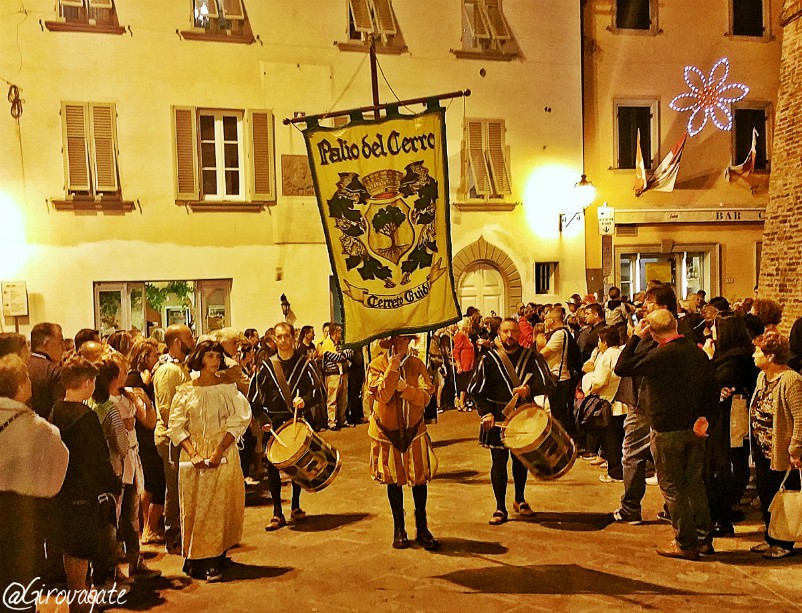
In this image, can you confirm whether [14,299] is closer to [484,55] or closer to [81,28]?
[81,28]

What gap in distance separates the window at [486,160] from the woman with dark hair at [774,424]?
11145mm

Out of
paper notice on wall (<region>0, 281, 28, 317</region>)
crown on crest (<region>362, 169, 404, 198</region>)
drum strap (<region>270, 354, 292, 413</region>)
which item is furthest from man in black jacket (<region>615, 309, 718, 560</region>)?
paper notice on wall (<region>0, 281, 28, 317</region>)

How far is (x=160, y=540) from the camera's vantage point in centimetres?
695

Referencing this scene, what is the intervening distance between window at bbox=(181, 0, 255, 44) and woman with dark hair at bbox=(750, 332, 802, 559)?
12.2m

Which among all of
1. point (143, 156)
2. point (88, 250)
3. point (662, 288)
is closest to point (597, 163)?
point (143, 156)

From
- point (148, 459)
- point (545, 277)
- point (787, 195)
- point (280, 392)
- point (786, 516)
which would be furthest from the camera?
point (545, 277)

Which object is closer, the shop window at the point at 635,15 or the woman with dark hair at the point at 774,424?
the woman with dark hair at the point at 774,424

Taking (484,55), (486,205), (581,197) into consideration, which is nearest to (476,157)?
(486,205)

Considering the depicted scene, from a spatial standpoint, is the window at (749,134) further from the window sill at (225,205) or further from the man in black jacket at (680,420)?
the man in black jacket at (680,420)

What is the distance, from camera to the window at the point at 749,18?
18.2 m

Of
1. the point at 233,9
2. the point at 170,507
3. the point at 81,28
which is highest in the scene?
the point at 233,9

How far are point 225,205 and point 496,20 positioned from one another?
273 inches

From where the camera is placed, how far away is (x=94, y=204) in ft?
47.6

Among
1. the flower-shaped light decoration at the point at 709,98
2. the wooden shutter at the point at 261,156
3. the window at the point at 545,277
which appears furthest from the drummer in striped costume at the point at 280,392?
the flower-shaped light decoration at the point at 709,98
